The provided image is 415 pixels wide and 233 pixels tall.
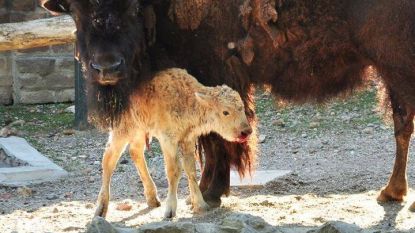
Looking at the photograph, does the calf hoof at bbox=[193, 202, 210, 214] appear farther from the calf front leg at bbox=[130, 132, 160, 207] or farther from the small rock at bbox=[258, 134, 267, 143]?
the small rock at bbox=[258, 134, 267, 143]

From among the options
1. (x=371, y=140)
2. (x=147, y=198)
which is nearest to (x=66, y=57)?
(x=371, y=140)

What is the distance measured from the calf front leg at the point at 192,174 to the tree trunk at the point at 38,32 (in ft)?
Result: 9.94

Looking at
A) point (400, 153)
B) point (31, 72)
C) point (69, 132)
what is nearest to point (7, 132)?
point (69, 132)

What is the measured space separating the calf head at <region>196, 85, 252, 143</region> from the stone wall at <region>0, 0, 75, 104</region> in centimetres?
503

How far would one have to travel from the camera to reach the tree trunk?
335 inches

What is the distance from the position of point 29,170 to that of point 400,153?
278 centimetres

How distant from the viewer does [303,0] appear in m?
5.93

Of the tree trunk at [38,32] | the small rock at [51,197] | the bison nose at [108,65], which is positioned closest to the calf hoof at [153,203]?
the small rock at [51,197]

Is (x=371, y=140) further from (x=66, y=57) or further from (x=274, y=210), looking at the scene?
(x=66, y=57)

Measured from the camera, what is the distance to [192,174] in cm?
580

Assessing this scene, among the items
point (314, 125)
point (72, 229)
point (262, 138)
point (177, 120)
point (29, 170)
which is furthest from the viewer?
point (314, 125)

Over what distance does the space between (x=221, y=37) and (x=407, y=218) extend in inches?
63.2

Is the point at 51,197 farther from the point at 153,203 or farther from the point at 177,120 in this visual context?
the point at 177,120

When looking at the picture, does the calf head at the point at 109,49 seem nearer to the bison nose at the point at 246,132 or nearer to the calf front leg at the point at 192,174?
the calf front leg at the point at 192,174
